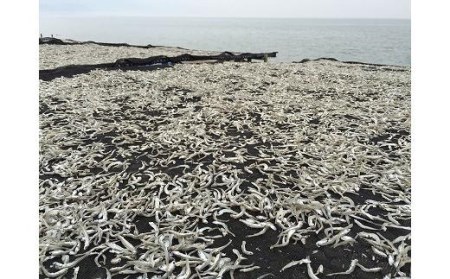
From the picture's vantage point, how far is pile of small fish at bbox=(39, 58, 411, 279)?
10.0 feet

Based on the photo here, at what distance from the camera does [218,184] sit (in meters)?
4.35

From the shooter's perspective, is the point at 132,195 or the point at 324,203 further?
the point at 132,195

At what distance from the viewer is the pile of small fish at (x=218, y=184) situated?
306 cm

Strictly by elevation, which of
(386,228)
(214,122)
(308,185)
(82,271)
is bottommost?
(82,271)

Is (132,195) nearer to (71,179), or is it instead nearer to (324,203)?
(71,179)

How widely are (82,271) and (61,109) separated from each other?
6.02m

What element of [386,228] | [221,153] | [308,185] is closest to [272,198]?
[308,185]

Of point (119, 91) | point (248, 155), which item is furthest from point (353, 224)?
point (119, 91)

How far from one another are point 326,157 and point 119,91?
7031 millimetres

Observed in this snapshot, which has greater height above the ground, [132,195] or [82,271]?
[132,195]

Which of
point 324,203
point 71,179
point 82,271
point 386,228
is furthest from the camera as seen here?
point 71,179

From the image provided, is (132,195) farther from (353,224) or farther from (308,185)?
(353,224)

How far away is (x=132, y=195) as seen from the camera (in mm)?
4156

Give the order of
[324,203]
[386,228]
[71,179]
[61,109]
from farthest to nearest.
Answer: [61,109], [71,179], [324,203], [386,228]
